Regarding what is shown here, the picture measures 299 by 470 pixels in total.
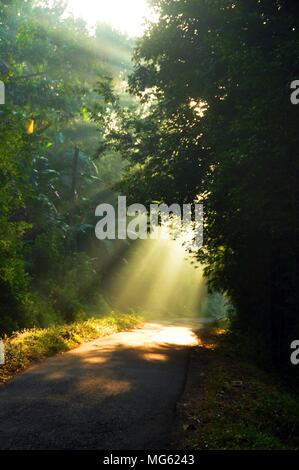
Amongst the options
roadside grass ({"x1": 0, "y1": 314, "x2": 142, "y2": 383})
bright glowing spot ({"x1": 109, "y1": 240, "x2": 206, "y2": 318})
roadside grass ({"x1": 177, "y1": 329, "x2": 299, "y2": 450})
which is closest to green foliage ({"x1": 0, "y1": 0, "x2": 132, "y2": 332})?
roadside grass ({"x1": 0, "y1": 314, "x2": 142, "y2": 383})

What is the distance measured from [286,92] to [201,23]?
7.76 meters

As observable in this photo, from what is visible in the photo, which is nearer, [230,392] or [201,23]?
[230,392]

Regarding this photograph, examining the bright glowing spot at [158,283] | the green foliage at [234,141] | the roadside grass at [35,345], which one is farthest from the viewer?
the bright glowing spot at [158,283]

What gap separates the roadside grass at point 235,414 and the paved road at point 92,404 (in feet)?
1.10

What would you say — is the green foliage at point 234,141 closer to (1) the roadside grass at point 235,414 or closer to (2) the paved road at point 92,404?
(1) the roadside grass at point 235,414

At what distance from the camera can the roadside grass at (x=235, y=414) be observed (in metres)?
6.20

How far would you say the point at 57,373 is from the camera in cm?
1021

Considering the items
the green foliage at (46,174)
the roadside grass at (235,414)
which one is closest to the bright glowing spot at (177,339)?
the green foliage at (46,174)

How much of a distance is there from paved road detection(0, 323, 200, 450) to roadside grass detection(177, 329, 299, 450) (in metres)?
0.34

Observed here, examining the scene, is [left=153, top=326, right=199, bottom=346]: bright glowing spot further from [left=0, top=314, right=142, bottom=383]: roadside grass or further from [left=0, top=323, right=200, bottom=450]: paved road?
[left=0, top=323, right=200, bottom=450]: paved road

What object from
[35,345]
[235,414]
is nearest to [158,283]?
[35,345]

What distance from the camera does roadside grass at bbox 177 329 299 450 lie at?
6199mm
